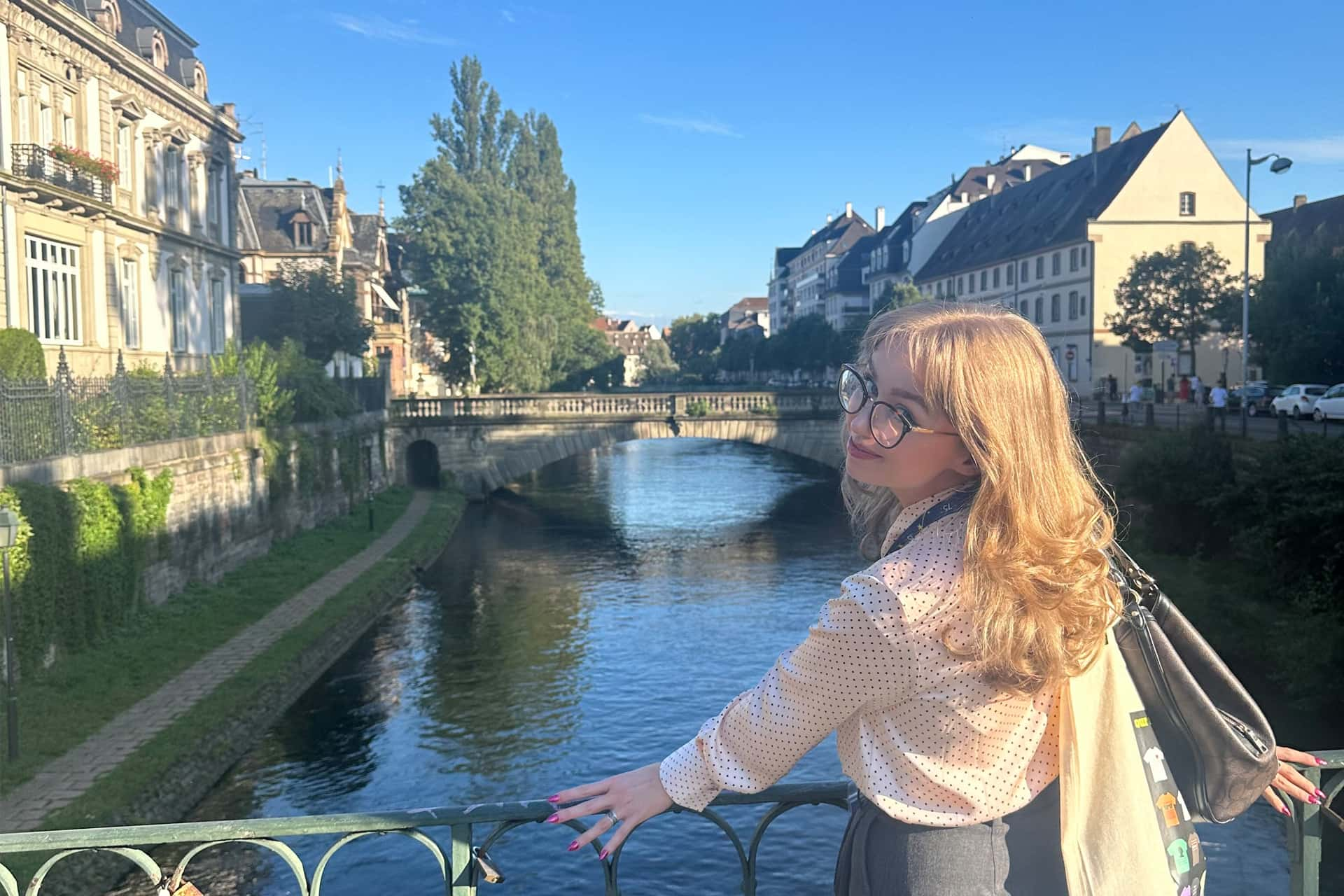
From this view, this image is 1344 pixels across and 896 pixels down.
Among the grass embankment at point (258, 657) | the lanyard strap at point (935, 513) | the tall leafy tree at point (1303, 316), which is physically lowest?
the grass embankment at point (258, 657)

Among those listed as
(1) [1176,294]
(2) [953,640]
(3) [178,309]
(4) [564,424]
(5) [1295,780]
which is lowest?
(4) [564,424]

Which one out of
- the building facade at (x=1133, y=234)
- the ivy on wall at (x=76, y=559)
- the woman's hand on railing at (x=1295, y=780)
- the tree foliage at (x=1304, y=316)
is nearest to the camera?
the woman's hand on railing at (x=1295, y=780)

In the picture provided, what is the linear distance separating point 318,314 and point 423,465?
28.3 feet

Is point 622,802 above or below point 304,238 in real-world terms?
below

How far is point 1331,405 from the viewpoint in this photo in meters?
28.9

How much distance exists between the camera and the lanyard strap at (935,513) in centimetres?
219

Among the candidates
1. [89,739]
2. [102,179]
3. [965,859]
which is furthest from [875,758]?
[102,179]

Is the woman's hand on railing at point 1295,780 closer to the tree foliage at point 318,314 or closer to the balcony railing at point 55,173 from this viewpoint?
the balcony railing at point 55,173

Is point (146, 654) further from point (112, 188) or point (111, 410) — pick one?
point (112, 188)

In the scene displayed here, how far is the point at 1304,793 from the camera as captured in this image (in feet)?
8.93

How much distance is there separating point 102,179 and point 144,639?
13524 mm

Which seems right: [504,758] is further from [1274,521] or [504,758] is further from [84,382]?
[1274,521]

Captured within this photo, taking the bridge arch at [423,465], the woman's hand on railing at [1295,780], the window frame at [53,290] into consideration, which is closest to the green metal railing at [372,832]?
the woman's hand on railing at [1295,780]

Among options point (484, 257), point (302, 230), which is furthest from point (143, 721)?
point (484, 257)
